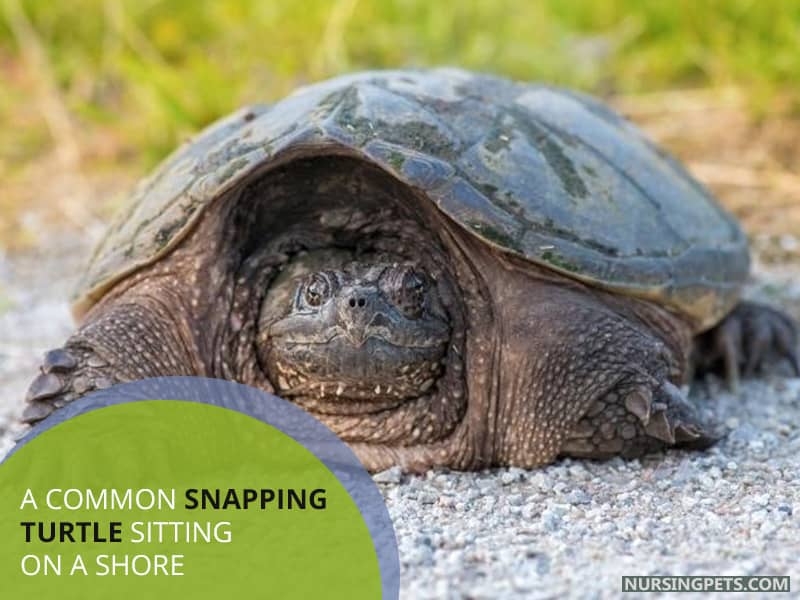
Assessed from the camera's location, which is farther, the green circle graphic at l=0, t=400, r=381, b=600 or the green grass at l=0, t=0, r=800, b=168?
the green grass at l=0, t=0, r=800, b=168

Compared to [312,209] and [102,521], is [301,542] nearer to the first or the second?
[102,521]

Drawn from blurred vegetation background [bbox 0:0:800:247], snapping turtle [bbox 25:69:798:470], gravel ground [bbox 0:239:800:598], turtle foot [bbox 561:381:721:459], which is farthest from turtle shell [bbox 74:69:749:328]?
→ blurred vegetation background [bbox 0:0:800:247]

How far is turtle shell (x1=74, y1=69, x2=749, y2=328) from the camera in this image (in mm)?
2885

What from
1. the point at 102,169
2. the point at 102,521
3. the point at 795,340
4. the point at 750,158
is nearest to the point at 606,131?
the point at 795,340

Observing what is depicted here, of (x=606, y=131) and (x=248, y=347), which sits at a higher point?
(x=606, y=131)

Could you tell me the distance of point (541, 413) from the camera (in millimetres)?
2863

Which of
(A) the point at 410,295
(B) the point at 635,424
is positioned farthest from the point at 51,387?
(B) the point at 635,424

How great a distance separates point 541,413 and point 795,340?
1.42 metres

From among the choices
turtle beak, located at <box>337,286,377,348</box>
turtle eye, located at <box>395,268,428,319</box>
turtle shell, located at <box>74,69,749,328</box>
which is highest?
turtle shell, located at <box>74,69,749,328</box>

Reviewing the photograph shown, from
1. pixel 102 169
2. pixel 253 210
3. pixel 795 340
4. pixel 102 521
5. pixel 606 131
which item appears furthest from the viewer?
pixel 102 169

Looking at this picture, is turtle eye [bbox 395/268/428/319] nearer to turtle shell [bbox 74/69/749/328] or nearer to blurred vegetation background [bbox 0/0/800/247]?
turtle shell [bbox 74/69/749/328]

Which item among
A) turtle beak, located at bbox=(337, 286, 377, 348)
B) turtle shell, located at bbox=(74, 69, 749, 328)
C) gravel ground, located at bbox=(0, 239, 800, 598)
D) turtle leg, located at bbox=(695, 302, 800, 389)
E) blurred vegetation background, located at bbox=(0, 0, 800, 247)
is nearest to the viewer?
gravel ground, located at bbox=(0, 239, 800, 598)

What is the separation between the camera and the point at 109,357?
2.90 metres

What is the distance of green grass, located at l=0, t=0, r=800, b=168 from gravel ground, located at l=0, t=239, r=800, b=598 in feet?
9.41
